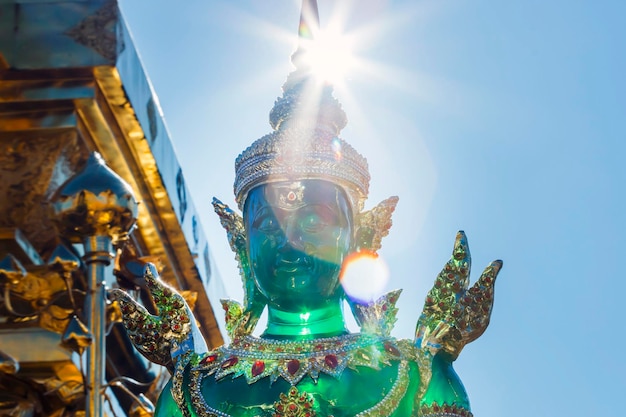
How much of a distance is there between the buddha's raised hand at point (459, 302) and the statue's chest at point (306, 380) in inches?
6.3

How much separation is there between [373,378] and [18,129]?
5.63m

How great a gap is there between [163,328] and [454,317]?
41.0 inches

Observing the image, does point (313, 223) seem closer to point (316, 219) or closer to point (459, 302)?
point (316, 219)

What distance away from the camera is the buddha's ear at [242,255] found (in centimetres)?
481

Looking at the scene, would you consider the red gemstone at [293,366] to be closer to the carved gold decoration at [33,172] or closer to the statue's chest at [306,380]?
the statue's chest at [306,380]

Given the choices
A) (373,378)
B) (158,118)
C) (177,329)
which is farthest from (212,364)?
(158,118)

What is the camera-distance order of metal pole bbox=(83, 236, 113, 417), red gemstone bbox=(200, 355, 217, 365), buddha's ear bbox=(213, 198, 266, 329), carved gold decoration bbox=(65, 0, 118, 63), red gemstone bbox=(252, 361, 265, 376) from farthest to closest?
carved gold decoration bbox=(65, 0, 118, 63), metal pole bbox=(83, 236, 113, 417), buddha's ear bbox=(213, 198, 266, 329), red gemstone bbox=(200, 355, 217, 365), red gemstone bbox=(252, 361, 265, 376)

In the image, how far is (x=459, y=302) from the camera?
4504 millimetres

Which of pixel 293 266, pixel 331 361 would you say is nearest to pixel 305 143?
pixel 293 266

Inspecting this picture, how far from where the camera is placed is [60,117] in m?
9.52

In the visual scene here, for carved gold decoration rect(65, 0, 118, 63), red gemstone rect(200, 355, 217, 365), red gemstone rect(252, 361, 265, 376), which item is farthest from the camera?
carved gold decoration rect(65, 0, 118, 63)

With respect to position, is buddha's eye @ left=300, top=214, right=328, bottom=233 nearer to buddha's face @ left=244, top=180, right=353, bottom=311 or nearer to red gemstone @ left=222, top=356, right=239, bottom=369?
buddha's face @ left=244, top=180, right=353, bottom=311

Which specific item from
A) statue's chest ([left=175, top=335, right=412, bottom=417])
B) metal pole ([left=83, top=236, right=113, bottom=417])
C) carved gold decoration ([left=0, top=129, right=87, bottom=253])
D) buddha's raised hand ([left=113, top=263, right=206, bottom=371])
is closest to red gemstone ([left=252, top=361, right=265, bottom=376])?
statue's chest ([left=175, top=335, right=412, bottom=417])

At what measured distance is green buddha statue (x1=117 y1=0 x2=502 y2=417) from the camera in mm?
4480
